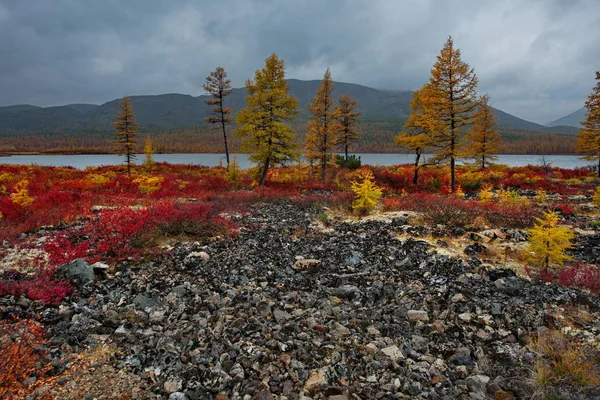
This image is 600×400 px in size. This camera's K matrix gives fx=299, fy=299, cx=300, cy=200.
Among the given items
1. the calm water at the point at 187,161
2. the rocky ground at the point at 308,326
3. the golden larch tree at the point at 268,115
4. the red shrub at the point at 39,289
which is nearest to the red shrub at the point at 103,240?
the rocky ground at the point at 308,326

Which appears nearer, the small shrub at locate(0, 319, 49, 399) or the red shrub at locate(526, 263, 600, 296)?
the small shrub at locate(0, 319, 49, 399)

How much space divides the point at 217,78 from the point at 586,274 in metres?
35.0

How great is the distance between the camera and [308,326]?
5129 millimetres

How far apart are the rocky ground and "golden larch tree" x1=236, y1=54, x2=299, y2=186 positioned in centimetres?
1645

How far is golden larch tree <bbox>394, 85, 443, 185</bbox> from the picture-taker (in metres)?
22.9

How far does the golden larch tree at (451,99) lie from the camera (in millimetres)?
21203

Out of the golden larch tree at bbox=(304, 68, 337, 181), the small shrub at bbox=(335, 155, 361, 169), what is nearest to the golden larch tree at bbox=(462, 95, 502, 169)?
the small shrub at bbox=(335, 155, 361, 169)

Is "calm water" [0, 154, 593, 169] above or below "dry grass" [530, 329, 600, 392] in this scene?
above

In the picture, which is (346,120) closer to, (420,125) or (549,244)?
(420,125)

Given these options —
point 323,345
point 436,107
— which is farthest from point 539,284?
point 436,107

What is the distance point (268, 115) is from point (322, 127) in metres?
8.25

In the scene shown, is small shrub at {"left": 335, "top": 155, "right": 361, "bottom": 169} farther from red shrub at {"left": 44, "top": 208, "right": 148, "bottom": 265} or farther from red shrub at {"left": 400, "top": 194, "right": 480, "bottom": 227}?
red shrub at {"left": 44, "top": 208, "right": 148, "bottom": 265}

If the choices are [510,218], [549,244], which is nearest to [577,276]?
[549,244]

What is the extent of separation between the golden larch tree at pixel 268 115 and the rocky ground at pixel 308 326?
1645cm
